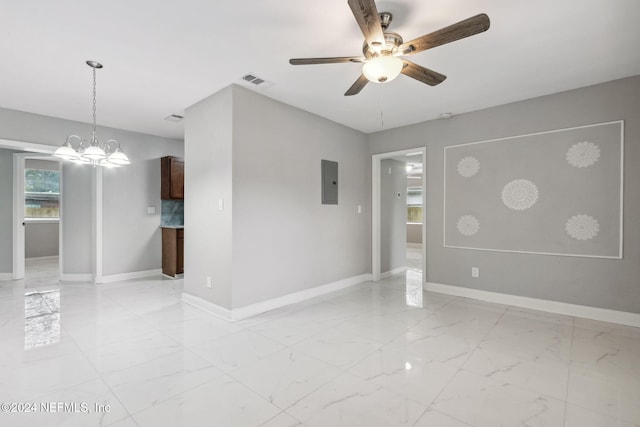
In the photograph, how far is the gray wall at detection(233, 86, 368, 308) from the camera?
3396mm

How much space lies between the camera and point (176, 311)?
11.9ft

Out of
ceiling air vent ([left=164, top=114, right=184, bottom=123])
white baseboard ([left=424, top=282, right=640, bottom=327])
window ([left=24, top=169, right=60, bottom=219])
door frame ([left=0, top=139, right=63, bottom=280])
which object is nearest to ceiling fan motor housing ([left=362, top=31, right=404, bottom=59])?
ceiling air vent ([left=164, top=114, right=184, bottom=123])

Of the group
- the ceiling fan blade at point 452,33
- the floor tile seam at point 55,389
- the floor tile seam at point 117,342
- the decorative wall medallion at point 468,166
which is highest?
the ceiling fan blade at point 452,33

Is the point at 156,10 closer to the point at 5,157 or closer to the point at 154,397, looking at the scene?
the point at 154,397

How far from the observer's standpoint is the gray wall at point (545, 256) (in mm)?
3152

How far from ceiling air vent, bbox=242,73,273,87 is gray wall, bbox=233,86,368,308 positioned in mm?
192

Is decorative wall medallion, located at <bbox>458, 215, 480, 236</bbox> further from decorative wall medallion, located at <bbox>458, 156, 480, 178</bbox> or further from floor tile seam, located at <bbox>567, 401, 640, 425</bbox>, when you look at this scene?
floor tile seam, located at <bbox>567, 401, 640, 425</bbox>

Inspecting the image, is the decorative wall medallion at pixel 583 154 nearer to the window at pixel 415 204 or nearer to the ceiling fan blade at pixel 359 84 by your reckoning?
the ceiling fan blade at pixel 359 84

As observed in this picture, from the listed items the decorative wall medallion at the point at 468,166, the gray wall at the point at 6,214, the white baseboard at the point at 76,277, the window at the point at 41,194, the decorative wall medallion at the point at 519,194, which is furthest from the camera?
the window at the point at 41,194

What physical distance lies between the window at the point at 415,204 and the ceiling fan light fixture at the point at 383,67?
8894 mm

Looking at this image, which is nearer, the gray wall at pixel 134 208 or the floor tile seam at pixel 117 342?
the floor tile seam at pixel 117 342

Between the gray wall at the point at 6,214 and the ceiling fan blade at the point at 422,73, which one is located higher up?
the ceiling fan blade at the point at 422,73

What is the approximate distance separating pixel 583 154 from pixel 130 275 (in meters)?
6.81

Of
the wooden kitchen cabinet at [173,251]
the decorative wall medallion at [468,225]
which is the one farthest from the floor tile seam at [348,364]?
the wooden kitchen cabinet at [173,251]
